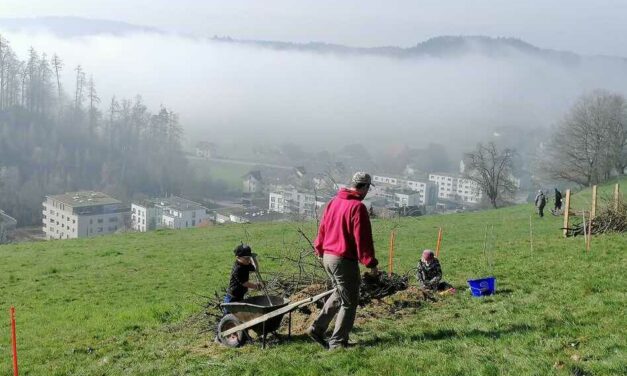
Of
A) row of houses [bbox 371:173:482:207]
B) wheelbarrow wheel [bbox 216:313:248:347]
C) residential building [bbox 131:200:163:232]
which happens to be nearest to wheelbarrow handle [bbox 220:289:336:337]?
wheelbarrow wheel [bbox 216:313:248:347]

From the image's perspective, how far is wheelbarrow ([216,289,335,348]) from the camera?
8.73m

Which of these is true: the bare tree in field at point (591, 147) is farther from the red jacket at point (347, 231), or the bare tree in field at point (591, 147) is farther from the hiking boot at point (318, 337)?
the red jacket at point (347, 231)

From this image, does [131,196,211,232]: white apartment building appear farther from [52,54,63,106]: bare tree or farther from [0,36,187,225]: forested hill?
[52,54,63,106]: bare tree

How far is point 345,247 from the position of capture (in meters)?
7.73

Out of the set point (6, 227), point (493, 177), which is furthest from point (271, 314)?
point (6, 227)

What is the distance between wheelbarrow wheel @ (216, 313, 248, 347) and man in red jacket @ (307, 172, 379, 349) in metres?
1.43

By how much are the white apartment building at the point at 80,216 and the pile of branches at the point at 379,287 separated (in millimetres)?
58517

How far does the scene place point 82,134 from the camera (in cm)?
9712

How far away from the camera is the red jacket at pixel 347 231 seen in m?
7.57

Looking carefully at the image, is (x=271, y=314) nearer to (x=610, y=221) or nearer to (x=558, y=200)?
(x=610, y=221)

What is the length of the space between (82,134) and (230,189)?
2635 centimetres

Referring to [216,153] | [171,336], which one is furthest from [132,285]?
[216,153]

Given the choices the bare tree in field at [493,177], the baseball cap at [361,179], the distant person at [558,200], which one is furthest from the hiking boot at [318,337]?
the bare tree in field at [493,177]

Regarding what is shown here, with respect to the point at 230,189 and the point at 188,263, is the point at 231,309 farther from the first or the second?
the point at 230,189
